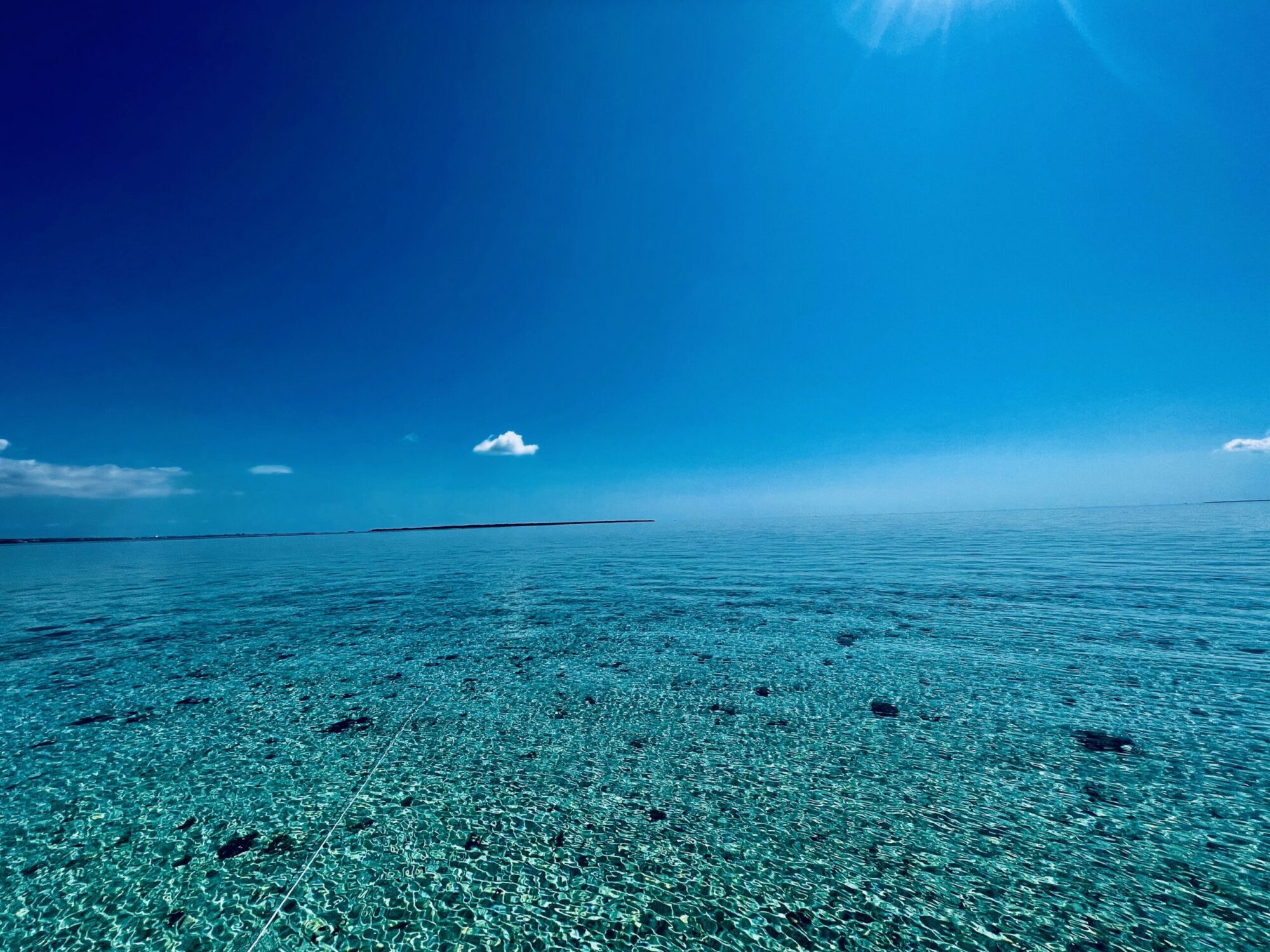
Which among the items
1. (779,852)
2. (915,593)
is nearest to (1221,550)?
(915,593)

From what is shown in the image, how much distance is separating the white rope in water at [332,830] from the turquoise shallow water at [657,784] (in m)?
0.07

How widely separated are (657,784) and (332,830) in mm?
3230

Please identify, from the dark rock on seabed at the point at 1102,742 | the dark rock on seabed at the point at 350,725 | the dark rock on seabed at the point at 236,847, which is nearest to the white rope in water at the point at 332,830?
the dark rock on seabed at the point at 350,725

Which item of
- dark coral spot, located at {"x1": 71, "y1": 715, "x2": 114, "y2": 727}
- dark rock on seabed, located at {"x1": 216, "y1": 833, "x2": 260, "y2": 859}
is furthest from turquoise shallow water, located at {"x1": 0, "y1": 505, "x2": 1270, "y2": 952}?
dark coral spot, located at {"x1": 71, "y1": 715, "x2": 114, "y2": 727}

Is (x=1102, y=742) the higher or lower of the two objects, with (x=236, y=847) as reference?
lower

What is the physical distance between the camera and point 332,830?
4438mm

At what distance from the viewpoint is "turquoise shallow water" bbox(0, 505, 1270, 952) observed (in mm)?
3445

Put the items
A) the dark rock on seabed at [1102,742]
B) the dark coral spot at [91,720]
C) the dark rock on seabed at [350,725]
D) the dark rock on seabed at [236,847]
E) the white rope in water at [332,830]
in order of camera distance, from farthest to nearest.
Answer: the dark coral spot at [91,720] < the dark rock on seabed at [350,725] < the dark rock on seabed at [1102,742] < the dark rock on seabed at [236,847] < the white rope in water at [332,830]

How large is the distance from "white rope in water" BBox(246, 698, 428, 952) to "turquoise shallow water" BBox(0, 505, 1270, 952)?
2.7 inches

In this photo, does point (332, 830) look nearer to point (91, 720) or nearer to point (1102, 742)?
point (91, 720)

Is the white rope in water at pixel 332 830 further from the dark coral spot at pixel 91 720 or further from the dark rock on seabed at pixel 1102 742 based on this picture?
the dark rock on seabed at pixel 1102 742

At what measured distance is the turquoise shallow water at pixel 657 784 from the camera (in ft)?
11.3

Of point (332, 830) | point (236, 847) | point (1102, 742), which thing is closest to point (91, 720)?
point (236, 847)

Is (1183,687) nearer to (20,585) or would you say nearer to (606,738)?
(606,738)
